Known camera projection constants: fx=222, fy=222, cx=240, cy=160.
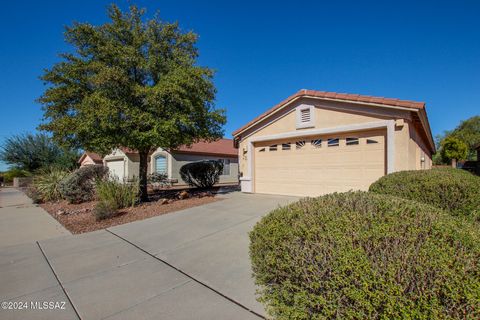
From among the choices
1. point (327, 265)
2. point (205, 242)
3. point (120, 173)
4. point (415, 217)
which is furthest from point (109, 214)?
point (120, 173)

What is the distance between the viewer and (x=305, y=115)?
29.2ft

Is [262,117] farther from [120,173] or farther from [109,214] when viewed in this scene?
[120,173]

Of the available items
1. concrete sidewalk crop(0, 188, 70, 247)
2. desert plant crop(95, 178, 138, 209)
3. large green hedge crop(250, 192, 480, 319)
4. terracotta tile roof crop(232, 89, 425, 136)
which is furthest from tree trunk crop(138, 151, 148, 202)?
large green hedge crop(250, 192, 480, 319)

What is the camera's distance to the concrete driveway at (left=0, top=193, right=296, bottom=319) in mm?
2609

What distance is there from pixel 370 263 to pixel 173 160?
17455mm

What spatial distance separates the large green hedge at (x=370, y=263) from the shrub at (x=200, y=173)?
37.8 ft

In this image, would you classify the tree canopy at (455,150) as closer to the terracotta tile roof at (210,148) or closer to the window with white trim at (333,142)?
the terracotta tile roof at (210,148)

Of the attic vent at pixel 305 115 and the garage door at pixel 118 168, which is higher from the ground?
the attic vent at pixel 305 115

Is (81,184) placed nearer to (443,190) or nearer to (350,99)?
(350,99)

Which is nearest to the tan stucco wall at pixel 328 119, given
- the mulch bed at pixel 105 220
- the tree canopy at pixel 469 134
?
the mulch bed at pixel 105 220

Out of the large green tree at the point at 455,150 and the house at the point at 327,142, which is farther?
the large green tree at the point at 455,150

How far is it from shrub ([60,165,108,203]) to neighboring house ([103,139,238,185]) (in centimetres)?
607

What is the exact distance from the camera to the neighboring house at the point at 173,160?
17.9m

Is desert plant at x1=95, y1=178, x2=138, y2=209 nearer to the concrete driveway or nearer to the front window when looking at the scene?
the concrete driveway
